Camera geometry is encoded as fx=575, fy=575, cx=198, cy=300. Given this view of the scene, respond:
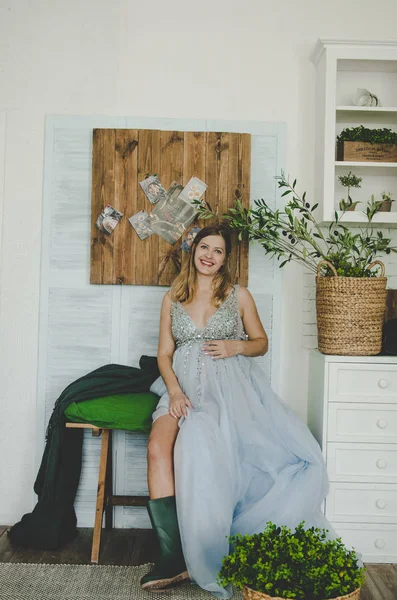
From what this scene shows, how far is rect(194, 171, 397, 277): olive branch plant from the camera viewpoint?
2.67 metres

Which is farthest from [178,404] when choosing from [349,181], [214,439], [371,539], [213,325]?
[349,181]

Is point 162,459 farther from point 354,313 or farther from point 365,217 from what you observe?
point 365,217

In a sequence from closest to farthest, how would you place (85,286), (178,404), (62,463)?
(178,404) → (62,463) → (85,286)

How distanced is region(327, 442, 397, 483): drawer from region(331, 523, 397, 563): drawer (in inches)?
8.0

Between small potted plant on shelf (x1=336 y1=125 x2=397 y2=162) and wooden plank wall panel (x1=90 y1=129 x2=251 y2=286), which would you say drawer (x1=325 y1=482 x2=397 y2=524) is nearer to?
wooden plank wall panel (x1=90 y1=129 x2=251 y2=286)

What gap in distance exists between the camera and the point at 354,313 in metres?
2.60

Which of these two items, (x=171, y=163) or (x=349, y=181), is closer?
(x=349, y=181)

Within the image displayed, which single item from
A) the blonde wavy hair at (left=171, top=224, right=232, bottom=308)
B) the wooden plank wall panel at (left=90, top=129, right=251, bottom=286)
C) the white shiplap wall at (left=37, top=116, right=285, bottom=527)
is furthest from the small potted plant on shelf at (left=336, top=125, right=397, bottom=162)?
the blonde wavy hair at (left=171, top=224, right=232, bottom=308)

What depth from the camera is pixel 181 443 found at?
2.24 meters

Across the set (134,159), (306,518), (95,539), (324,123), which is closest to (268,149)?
(324,123)

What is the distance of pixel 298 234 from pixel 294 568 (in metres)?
1.54

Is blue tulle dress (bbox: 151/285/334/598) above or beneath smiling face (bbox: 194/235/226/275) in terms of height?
beneath

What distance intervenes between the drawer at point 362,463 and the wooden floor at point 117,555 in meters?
0.39

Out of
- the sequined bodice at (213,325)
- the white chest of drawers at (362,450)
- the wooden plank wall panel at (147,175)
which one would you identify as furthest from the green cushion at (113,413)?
the white chest of drawers at (362,450)
